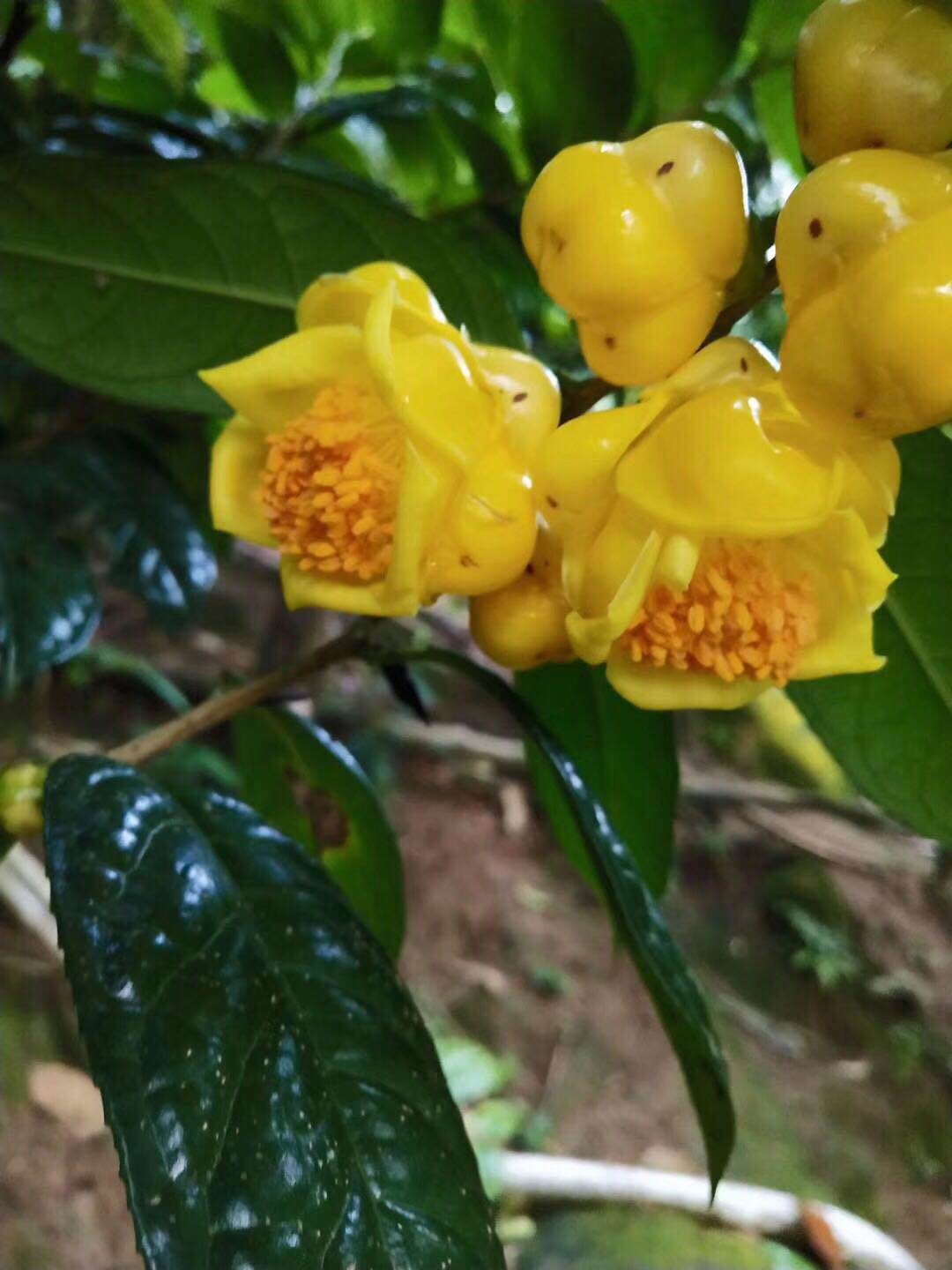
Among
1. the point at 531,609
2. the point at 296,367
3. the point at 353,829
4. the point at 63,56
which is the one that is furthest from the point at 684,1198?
the point at 63,56

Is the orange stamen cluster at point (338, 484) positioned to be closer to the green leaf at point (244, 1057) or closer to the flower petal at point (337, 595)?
the flower petal at point (337, 595)

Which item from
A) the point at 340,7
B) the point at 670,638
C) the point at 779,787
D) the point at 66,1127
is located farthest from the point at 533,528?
the point at 779,787

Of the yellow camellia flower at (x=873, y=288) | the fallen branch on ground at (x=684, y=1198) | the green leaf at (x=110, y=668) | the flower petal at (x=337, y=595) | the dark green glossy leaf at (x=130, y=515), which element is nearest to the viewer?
the yellow camellia flower at (x=873, y=288)

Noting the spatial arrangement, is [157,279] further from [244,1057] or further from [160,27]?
[244,1057]

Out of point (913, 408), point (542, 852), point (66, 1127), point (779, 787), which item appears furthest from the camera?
point (779, 787)

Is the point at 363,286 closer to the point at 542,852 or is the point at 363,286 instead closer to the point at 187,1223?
the point at 187,1223

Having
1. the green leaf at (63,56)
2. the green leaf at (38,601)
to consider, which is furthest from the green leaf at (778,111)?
the green leaf at (38,601)
